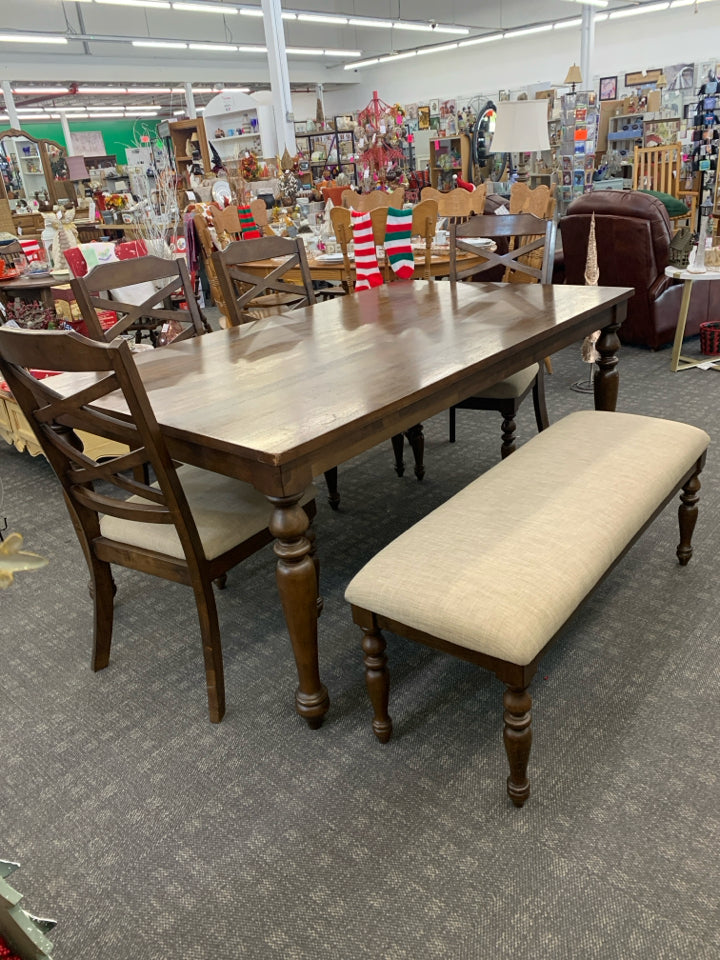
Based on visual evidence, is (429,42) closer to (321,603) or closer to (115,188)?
(115,188)

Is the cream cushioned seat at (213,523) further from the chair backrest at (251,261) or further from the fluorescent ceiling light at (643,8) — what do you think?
the fluorescent ceiling light at (643,8)

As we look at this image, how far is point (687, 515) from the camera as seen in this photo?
84.2 inches

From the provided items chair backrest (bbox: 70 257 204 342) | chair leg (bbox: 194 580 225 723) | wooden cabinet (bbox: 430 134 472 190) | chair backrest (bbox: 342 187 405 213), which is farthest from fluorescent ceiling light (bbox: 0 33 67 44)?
chair leg (bbox: 194 580 225 723)

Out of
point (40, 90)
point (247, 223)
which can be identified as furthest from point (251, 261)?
point (40, 90)

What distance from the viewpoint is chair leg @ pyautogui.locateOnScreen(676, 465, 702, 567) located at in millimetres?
2080

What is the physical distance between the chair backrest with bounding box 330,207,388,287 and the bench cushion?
213 cm

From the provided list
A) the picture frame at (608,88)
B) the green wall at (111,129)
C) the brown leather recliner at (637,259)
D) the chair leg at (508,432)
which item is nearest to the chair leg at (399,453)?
the chair leg at (508,432)

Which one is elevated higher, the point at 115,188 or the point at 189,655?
the point at 115,188

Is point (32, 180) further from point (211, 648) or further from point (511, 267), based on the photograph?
point (211, 648)

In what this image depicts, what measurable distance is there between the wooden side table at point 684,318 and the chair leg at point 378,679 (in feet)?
→ 10.1

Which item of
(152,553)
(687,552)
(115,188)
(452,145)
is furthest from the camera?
(452,145)

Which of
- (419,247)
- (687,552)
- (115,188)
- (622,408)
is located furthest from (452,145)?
(687,552)

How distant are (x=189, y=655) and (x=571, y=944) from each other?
1.24 m

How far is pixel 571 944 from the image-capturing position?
1216 mm
